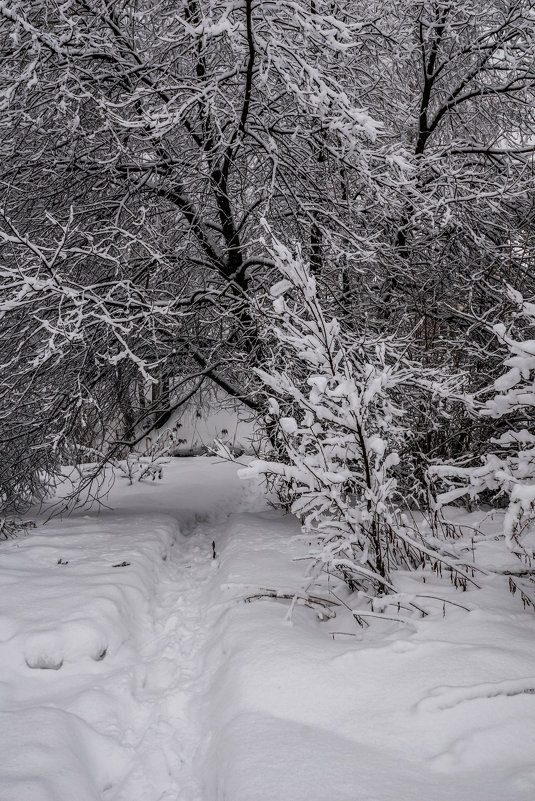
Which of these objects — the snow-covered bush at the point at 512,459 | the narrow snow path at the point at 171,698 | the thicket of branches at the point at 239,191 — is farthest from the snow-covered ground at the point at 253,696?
the thicket of branches at the point at 239,191

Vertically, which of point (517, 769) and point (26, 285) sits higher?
point (26, 285)

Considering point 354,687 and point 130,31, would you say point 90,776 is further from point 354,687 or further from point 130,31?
point 130,31

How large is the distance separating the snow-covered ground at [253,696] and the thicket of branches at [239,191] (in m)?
1.65

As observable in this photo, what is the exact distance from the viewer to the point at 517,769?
5.57 ft

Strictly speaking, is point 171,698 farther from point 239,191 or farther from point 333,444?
point 239,191

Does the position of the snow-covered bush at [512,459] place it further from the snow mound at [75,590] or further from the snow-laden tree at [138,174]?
the snow-laden tree at [138,174]

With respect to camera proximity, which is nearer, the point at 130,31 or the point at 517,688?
the point at 517,688

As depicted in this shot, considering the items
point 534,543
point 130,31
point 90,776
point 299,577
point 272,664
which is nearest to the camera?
point 90,776

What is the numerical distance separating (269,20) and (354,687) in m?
4.65

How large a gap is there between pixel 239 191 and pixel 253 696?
16.9 feet

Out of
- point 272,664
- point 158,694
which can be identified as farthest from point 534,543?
point 158,694

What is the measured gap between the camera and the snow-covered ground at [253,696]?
1.82 meters

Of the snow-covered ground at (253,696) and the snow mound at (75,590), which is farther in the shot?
the snow mound at (75,590)

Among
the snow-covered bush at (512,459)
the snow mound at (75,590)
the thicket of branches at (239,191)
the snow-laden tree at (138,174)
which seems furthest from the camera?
the thicket of branches at (239,191)
